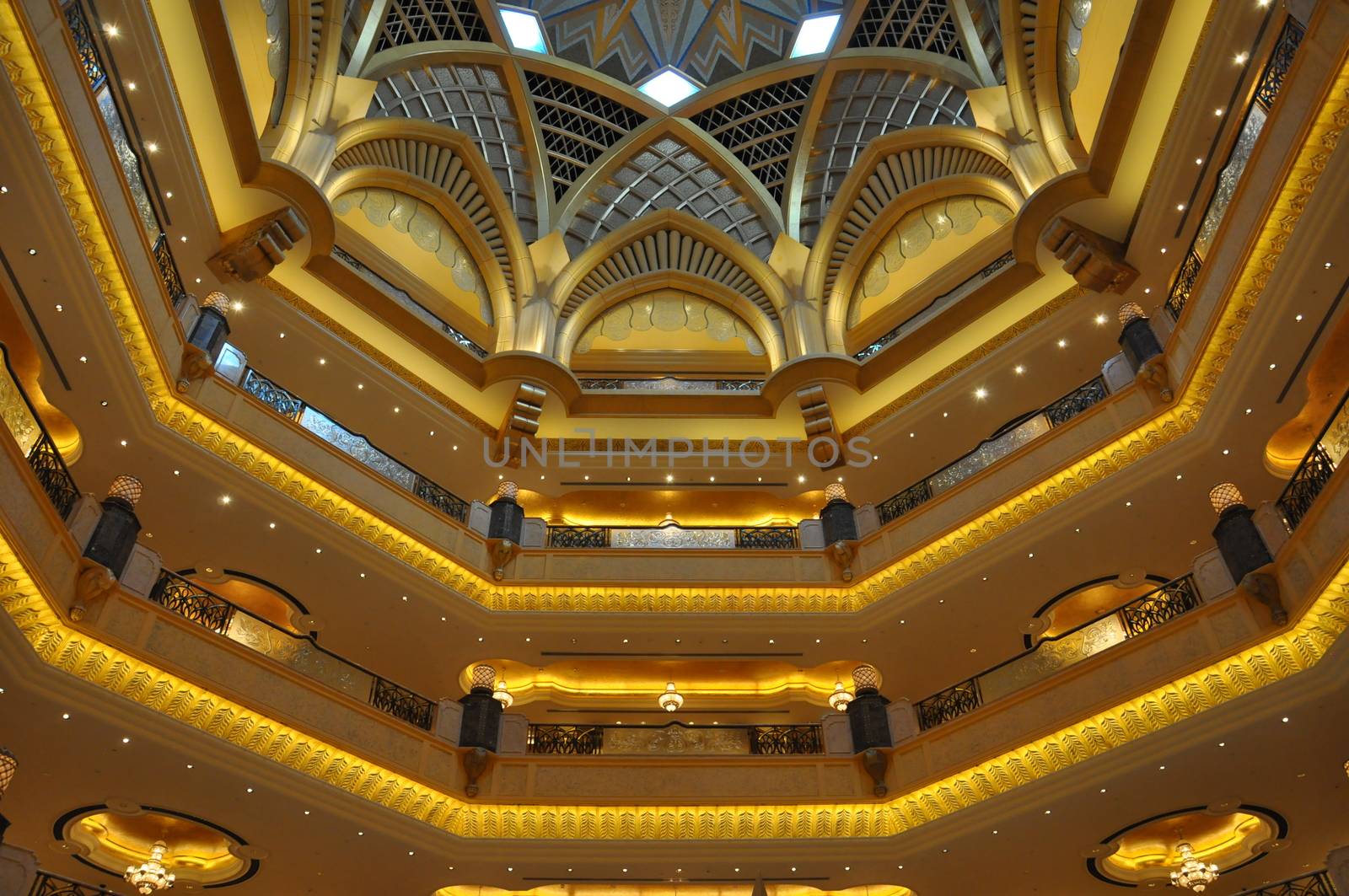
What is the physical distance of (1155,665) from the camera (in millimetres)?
9859

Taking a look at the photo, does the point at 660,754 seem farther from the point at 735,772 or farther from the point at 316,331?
the point at 316,331

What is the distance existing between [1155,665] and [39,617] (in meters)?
10.3

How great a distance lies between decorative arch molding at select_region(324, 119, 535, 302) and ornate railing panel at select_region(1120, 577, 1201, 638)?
32.5ft

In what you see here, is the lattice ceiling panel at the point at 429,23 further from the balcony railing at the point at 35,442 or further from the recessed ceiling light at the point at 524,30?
the balcony railing at the point at 35,442

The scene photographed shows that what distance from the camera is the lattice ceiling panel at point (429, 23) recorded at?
15602mm

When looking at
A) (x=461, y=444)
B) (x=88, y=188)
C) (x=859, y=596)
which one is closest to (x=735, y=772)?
(x=859, y=596)

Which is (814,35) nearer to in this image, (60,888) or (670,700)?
(670,700)

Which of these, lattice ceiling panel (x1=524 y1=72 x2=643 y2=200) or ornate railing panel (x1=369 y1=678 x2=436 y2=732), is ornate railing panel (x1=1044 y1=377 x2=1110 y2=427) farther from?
lattice ceiling panel (x1=524 y1=72 x2=643 y2=200)

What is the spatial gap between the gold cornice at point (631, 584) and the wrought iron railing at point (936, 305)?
11.3 ft

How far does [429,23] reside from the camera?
1606 cm

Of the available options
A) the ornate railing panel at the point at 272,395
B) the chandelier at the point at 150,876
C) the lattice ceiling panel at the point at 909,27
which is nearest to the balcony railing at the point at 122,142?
the ornate railing panel at the point at 272,395

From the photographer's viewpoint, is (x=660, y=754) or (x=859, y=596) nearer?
(x=660, y=754)

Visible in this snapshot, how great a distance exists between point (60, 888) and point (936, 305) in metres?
13.4

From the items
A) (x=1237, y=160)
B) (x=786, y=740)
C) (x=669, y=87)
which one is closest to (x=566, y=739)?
(x=786, y=740)
